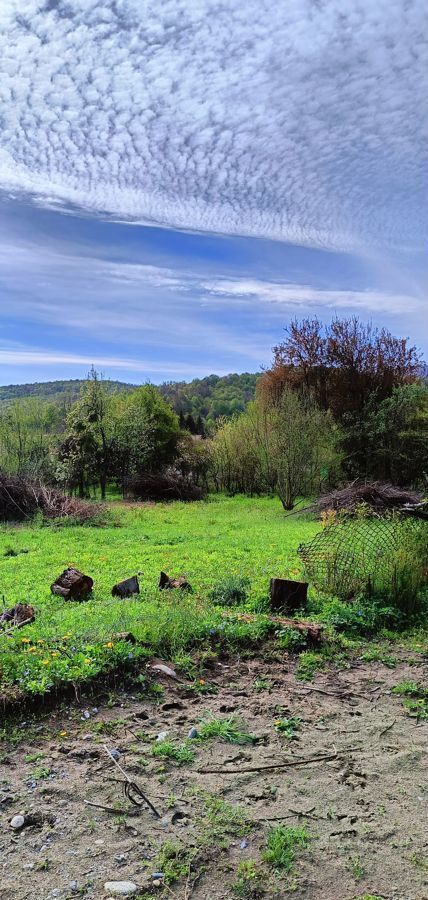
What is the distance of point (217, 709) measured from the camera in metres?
4.81

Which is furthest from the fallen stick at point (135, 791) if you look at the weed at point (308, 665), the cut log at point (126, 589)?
the cut log at point (126, 589)

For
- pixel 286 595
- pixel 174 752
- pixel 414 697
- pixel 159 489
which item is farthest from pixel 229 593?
pixel 159 489

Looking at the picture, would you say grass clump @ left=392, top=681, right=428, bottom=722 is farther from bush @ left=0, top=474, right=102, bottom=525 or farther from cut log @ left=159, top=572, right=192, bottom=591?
bush @ left=0, top=474, right=102, bottom=525

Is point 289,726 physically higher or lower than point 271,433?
lower

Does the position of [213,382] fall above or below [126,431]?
above

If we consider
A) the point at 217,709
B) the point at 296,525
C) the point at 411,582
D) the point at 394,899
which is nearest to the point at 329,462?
the point at 296,525

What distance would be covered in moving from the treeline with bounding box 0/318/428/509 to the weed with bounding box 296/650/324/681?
19.1 meters

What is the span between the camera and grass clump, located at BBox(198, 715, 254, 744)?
14.2ft

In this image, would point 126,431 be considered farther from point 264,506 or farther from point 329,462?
point 329,462

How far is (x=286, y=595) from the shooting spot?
24.2ft

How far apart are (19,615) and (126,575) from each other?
A: 3.93m

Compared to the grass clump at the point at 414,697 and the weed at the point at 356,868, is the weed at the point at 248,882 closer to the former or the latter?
the weed at the point at 356,868

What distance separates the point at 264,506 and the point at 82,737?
23.4 meters

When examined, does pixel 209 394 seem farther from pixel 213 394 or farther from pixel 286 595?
pixel 286 595
